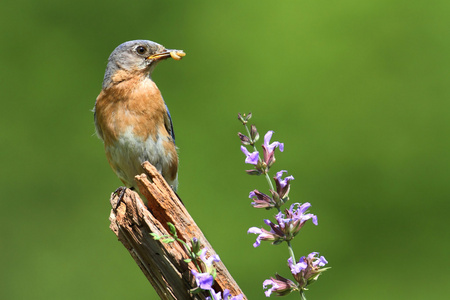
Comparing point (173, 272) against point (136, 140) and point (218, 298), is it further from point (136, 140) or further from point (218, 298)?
point (136, 140)

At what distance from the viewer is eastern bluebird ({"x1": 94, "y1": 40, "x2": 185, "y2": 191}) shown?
12.2 feet

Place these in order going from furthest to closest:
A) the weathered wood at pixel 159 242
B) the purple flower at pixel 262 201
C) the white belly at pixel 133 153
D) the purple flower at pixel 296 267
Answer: the white belly at pixel 133 153
the weathered wood at pixel 159 242
the purple flower at pixel 262 201
the purple flower at pixel 296 267

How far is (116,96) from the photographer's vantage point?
148 inches

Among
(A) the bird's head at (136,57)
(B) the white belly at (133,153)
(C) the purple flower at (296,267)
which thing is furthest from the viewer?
(A) the bird's head at (136,57)

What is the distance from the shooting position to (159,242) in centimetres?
226

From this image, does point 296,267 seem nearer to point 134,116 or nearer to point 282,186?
point 282,186

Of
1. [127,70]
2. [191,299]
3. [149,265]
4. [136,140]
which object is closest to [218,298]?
[191,299]

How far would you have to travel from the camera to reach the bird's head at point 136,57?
3891 mm

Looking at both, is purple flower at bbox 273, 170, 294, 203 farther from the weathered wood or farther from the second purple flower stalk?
the weathered wood

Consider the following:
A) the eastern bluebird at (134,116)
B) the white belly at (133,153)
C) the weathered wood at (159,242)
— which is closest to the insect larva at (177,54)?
the eastern bluebird at (134,116)

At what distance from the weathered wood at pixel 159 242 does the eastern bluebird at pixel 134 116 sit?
1175 mm

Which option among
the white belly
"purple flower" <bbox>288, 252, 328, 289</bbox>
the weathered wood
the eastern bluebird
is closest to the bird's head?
the eastern bluebird

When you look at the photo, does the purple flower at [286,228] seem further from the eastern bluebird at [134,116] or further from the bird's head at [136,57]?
the bird's head at [136,57]

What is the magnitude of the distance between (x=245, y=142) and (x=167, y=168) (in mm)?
2238
